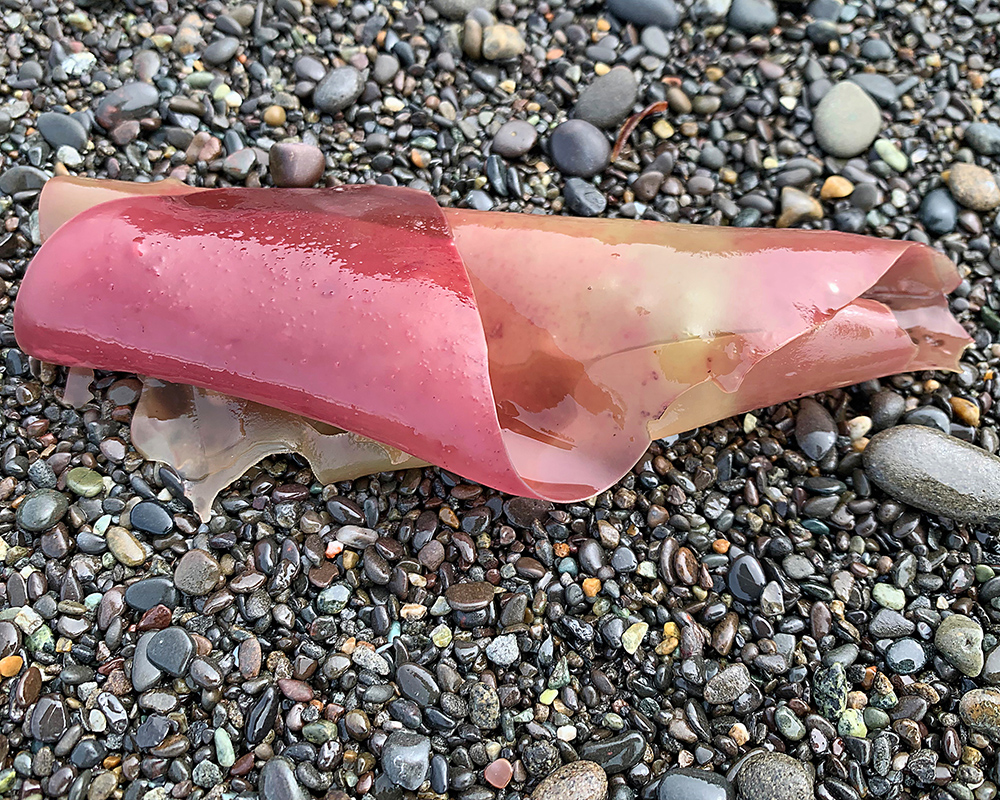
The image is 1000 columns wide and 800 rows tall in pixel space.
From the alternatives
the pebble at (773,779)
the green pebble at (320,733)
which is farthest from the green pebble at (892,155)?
the green pebble at (320,733)

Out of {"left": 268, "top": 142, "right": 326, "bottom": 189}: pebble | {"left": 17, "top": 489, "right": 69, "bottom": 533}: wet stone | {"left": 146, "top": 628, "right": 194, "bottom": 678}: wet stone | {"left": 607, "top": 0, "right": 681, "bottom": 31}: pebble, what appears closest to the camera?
{"left": 146, "top": 628, "right": 194, "bottom": 678}: wet stone

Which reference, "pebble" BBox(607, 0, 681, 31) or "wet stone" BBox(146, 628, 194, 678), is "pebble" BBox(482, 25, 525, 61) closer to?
"pebble" BBox(607, 0, 681, 31)

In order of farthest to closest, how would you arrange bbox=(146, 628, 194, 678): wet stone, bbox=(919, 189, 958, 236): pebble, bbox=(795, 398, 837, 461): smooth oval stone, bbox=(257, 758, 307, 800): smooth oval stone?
1. bbox=(919, 189, 958, 236): pebble
2. bbox=(795, 398, 837, 461): smooth oval stone
3. bbox=(146, 628, 194, 678): wet stone
4. bbox=(257, 758, 307, 800): smooth oval stone

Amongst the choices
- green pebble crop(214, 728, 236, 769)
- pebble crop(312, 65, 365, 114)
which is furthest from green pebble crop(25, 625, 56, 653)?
pebble crop(312, 65, 365, 114)

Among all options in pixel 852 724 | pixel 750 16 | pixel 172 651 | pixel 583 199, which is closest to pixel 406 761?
pixel 172 651

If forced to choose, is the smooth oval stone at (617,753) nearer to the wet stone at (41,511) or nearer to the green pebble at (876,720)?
the green pebble at (876,720)

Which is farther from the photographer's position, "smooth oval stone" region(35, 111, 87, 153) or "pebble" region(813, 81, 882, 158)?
"pebble" region(813, 81, 882, 158)
